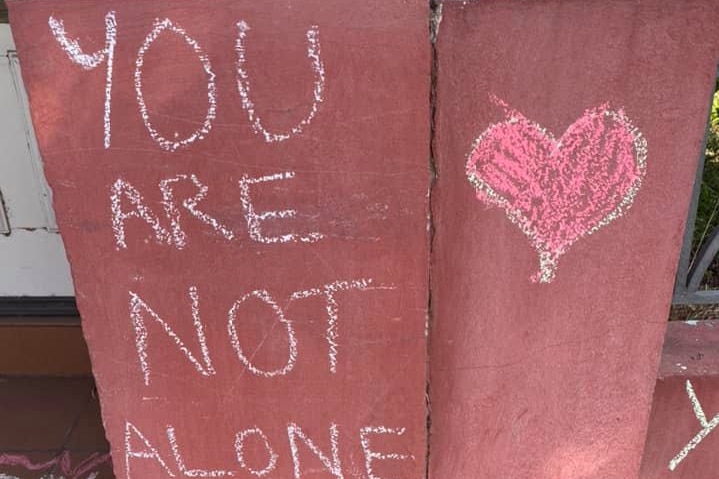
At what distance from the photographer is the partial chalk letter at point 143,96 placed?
154cm

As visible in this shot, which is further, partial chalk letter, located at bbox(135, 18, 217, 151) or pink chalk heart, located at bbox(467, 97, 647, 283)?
pink chalk heart, located at bbox(467, 97, 647, 283)

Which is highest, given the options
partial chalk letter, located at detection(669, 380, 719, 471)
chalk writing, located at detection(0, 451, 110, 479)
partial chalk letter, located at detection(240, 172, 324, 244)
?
partial chalk letter, located at detection(240, 172, 324, 244)

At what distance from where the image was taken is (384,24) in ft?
5.02

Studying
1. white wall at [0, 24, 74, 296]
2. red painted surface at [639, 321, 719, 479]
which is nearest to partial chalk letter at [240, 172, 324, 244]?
red painted surface at [639, 321, 719, 479]

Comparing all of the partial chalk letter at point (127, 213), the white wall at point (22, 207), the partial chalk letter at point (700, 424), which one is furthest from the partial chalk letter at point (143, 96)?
the partial chalk letter at point (700, 424)

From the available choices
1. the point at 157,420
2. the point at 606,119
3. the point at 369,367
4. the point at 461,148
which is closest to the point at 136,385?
the point at 157,420

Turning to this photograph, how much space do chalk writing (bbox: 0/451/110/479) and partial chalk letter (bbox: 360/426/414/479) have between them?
136 cm

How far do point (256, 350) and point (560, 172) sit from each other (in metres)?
0.95

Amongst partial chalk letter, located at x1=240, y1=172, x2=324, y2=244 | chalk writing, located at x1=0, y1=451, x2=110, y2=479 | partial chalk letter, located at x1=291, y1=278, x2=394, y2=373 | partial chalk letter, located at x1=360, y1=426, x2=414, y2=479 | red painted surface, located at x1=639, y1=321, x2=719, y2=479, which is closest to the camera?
partial chalk letter, located at x1=240, y1=172, x2=324, y2=244

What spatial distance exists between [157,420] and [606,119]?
4.96 feet

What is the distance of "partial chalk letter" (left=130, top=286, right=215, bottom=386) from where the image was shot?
5.96ft

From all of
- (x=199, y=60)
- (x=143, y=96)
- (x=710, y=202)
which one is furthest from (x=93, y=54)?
(x=710, y=202)

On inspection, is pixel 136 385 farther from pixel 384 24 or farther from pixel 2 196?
pixel 2 196

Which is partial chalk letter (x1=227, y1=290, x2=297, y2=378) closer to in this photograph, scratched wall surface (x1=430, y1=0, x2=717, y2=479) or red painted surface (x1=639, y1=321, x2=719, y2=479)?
scratched wall surface (x1=430, y1=0, x2=717, y2=479)
